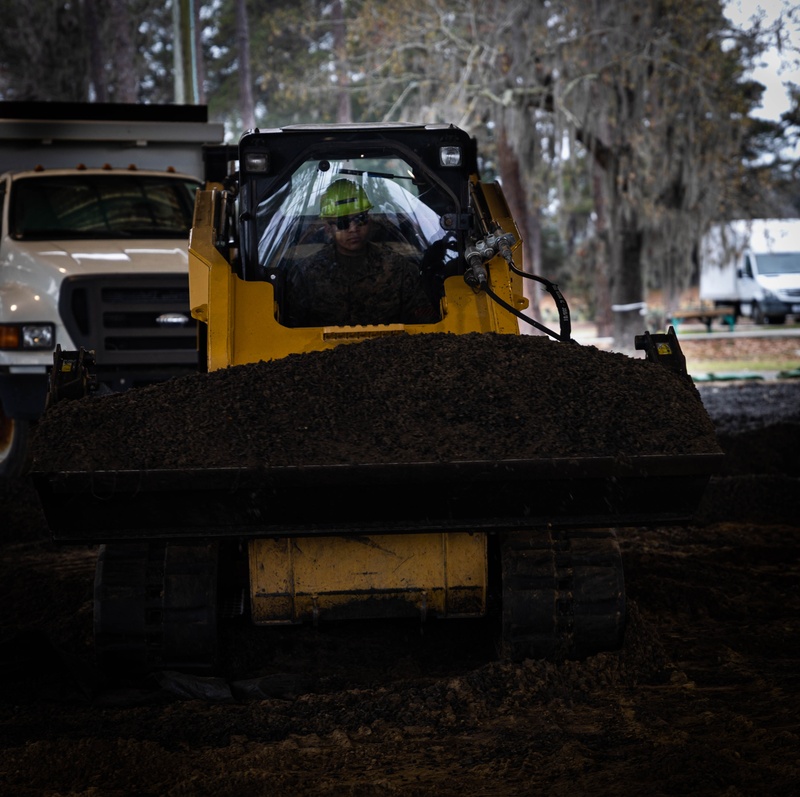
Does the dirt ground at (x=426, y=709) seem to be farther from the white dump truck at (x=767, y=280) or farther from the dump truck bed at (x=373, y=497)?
the white dump truck at (x=767, y=280)

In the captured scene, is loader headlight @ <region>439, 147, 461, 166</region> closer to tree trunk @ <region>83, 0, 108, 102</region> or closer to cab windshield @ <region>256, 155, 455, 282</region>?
cab windshield @ <region>256, 155, 455, 282</region>

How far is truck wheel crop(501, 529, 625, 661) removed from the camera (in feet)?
17.4

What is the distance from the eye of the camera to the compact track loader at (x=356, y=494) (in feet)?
15.4

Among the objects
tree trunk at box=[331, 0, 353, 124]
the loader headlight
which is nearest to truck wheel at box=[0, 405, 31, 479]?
the loader headlight

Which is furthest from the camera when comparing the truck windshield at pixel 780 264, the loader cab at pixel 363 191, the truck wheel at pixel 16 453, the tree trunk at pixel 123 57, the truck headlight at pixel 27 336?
the truck windshield at pixel 780 264

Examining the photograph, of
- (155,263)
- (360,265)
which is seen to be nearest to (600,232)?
(155,263)

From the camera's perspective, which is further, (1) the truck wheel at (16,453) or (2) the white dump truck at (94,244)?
(1) the truck wheel at (16,453)

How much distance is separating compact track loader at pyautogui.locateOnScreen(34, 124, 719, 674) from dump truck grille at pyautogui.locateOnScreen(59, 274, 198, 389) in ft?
12.0

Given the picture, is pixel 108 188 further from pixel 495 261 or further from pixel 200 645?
pixel 200 645

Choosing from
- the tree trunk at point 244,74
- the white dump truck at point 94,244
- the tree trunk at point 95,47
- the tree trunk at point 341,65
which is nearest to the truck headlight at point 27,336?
the white dump truck at point 94,244

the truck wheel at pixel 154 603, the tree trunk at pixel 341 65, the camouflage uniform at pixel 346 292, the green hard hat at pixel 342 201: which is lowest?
the truck wheel at pixel 154 603

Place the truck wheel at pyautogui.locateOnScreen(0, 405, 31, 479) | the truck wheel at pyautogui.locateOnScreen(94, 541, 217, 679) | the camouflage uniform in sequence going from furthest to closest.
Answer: the truck wheel at pyautogui.locateOnScreen(0, 405, 31, 479) → the camouflage uniform → the truck wheel at pyautogui.locateOnScreen(94, 541, 217, 679)

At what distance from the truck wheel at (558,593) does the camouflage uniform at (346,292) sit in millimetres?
1651

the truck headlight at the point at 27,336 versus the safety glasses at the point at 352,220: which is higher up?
the safety glasses at the point at 352,220
